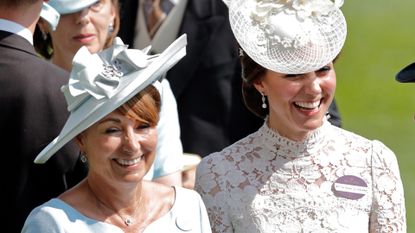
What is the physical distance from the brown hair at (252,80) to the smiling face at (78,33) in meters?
1.23

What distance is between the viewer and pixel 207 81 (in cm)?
913

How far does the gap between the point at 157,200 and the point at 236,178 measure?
501 mm

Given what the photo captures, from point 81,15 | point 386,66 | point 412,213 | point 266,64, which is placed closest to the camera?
point 266,64

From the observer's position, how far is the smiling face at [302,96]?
6379 millimetres

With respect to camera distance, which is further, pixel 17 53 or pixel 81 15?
pixel 81 15

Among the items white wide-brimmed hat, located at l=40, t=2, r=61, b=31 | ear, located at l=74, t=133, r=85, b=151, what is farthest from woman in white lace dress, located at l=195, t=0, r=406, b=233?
white wide-brimmed hat, located at l=40, t=2, r=61, b=31

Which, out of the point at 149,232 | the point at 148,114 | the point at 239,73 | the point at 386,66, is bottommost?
the point at 386,66

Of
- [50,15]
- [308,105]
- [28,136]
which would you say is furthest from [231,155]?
[50,15]

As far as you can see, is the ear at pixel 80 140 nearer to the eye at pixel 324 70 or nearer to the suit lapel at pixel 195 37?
the eye at pixel 324 70

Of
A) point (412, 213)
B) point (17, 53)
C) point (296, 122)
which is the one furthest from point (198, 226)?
point (412, 213)

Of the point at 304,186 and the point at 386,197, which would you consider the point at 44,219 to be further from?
the point at 386,197

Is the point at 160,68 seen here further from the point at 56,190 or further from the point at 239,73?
the point at 239,73

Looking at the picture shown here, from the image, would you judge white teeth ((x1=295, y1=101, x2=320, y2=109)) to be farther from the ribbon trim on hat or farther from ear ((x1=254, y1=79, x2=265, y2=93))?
the ribbon trim on hat

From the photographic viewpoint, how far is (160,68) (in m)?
5.93
